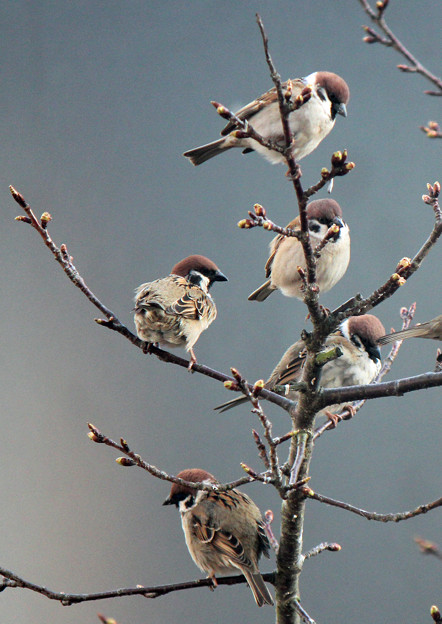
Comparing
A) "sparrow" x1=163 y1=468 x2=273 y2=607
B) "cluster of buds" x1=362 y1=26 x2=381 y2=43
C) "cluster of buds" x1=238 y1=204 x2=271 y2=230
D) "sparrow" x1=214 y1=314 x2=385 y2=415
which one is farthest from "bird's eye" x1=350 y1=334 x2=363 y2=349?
"cluster of buds" x1=362 y1=26 x2=381 y2=43

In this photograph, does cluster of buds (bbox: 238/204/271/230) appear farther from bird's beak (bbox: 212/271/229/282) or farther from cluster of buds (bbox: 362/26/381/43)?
bird's beak (bbox: 212/271/229/282)

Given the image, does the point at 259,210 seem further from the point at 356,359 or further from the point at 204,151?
the point at 356,359

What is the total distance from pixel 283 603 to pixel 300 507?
7.1 inches

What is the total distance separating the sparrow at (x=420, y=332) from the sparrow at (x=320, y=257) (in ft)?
0.85

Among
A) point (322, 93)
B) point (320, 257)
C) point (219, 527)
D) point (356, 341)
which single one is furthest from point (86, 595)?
point (322, 93)

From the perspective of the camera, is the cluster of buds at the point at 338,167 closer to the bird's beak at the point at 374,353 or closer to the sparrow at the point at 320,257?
the sparrow at the point at 320,257

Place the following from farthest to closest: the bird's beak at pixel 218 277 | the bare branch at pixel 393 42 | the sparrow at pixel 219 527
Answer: the bird's beak at pixel 218 277 < the sparrow at pixel 219 527 < the bare branch at pixel 393 42

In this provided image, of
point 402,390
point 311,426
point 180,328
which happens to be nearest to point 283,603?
point 311,426

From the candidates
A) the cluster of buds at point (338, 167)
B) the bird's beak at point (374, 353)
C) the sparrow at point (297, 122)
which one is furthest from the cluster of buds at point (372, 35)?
the bird's beak at point (374, 353)

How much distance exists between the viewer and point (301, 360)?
229 cm

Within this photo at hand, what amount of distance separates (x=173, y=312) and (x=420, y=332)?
63cm

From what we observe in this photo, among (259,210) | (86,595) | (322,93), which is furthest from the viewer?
(322,93)

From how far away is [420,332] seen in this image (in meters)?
1.80

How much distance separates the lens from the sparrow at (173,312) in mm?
1760
